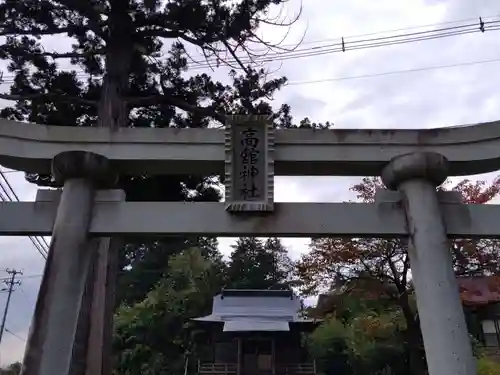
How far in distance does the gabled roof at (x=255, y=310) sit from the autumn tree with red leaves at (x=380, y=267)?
3906mm

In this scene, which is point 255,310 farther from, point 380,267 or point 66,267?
point 66,267

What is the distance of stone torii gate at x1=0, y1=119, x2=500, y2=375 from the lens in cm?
436

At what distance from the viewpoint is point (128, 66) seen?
27.3ft

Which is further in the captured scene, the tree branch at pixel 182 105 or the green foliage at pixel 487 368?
the green foliage at pixel 487 368

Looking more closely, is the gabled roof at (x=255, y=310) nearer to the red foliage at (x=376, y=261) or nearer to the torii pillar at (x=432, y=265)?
the red foliage at (x=376, y=261)

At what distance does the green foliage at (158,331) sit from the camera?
66.4ft

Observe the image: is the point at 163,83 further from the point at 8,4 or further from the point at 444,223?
the point at 444,223

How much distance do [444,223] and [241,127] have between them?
2230 mm

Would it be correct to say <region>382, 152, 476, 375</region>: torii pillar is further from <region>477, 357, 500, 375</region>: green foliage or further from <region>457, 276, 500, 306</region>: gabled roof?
<region>457, 276, 500, 306</region>: gabled roof

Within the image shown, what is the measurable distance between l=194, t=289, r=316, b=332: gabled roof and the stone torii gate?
11928 mm

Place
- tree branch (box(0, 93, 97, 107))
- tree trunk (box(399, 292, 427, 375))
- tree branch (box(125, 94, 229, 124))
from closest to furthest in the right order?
tree branch (box(0, 93, 97, 107))
tree branch (box(125, 94, 229, 124))
tree trunk (box(399, 292, 427, 375))

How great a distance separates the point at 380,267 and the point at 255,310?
757 cm

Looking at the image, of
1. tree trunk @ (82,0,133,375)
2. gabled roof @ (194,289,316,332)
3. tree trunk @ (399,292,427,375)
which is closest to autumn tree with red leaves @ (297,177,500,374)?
tree trunk @ (399,292,427,375)

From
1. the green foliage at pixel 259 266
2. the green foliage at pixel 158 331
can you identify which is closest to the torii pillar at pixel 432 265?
the green foliage at pixel 158 331
